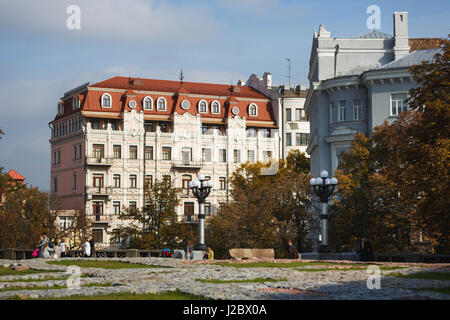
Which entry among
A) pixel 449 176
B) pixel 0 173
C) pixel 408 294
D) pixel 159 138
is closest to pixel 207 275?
pixel 408 294

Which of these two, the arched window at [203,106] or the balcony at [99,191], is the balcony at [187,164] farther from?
the balcony at [99,191]

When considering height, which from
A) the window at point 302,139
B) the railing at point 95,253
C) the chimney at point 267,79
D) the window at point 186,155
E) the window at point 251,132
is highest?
Result: the chimney at point 267,79

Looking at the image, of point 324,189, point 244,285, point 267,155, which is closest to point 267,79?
point 267,155

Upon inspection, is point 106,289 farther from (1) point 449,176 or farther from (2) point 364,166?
(2) point 364,166

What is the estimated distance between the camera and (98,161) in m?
81.4

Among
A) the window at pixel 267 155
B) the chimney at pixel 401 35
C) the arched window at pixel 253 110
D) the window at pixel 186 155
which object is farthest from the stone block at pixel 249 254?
the arched window at pixel 253 110

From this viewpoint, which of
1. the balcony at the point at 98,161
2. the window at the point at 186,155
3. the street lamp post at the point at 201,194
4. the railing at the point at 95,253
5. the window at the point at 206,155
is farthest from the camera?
the window at the point at 206,155

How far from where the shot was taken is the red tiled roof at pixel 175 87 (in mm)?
85562

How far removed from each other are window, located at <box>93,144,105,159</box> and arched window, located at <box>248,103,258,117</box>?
58.8 feet

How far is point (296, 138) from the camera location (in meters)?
91.2

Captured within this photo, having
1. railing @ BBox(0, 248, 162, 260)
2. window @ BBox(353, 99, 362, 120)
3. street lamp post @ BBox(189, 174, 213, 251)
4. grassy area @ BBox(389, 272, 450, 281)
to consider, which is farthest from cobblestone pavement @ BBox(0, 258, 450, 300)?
window @ BBox(353, 99, 362, 120)

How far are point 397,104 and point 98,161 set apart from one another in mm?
38789

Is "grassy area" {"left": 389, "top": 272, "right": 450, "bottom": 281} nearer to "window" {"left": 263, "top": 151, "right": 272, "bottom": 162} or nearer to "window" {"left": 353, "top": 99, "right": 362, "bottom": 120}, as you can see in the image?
"window" {"left": 353, "top": 99, "right": 362, "bottom": 120}

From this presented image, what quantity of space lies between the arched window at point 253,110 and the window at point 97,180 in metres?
19.1
